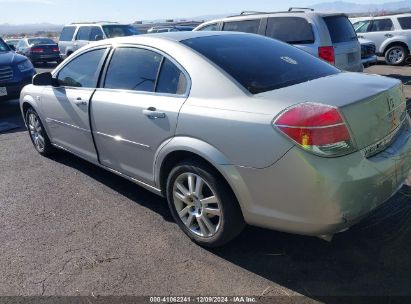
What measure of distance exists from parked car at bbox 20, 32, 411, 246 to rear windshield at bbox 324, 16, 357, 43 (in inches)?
171

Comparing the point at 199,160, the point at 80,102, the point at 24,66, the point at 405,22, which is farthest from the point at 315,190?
the point at 405,22

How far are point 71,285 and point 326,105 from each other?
213 cm

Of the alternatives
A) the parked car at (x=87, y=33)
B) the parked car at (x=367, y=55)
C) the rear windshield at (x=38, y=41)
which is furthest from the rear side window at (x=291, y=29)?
the rear windshield at (x=38, y=41)

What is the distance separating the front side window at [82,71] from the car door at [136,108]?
0.24 m

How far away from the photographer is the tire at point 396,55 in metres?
13.7

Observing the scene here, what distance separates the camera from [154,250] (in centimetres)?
328

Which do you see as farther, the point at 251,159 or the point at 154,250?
the point at 154,250

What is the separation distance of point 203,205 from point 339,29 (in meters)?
6.11

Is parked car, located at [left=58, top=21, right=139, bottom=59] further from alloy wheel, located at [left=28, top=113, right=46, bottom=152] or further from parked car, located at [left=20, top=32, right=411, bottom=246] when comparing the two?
parked car, located at [left=20, top=32, right=411, bottom=246]

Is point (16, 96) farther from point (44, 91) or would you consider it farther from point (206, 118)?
point (206, 118)

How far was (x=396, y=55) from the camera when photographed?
1398 cm

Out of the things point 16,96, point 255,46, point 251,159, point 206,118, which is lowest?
point 16,96

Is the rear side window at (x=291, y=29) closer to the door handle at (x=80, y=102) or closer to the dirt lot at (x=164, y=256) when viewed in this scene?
the dirt lot at (x=164, y=256)

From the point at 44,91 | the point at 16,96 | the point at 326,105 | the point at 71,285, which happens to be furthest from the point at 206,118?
the point at 16,96
